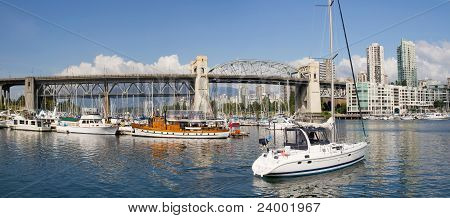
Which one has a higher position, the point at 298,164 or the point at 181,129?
the point at 181,129

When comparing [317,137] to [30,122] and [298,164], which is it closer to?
[298,164]

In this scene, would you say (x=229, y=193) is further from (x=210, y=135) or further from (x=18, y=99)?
(x=18, y=99)

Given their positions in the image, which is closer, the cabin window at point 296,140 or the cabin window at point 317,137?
the cabin window at point 296,140

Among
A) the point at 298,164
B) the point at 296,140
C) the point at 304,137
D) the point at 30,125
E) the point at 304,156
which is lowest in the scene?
the point at 298,164

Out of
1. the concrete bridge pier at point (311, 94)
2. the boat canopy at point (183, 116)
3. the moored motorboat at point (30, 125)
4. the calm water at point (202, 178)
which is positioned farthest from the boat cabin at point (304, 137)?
the concrete bridge pier at point (311, 94)

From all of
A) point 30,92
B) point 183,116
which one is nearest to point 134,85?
point 30,92

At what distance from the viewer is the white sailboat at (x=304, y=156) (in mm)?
20266

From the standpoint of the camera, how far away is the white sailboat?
20266 millimetres

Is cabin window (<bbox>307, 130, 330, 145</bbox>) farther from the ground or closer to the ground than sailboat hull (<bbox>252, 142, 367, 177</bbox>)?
farther from the ground

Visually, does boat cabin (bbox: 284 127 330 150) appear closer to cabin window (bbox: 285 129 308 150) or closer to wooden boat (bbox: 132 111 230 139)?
cabin window (bbox: 285 129 308 150)

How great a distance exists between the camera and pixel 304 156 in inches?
823

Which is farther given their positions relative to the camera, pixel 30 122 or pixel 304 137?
pixel 30 122

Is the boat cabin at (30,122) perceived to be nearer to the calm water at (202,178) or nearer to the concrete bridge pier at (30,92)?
the calm water at (202,178)

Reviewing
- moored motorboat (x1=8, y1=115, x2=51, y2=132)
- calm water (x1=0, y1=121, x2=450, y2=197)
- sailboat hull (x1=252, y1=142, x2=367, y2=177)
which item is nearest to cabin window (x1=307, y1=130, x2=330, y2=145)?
sailboat hull (x1=252, y1=142, x2=367, y2=177)
